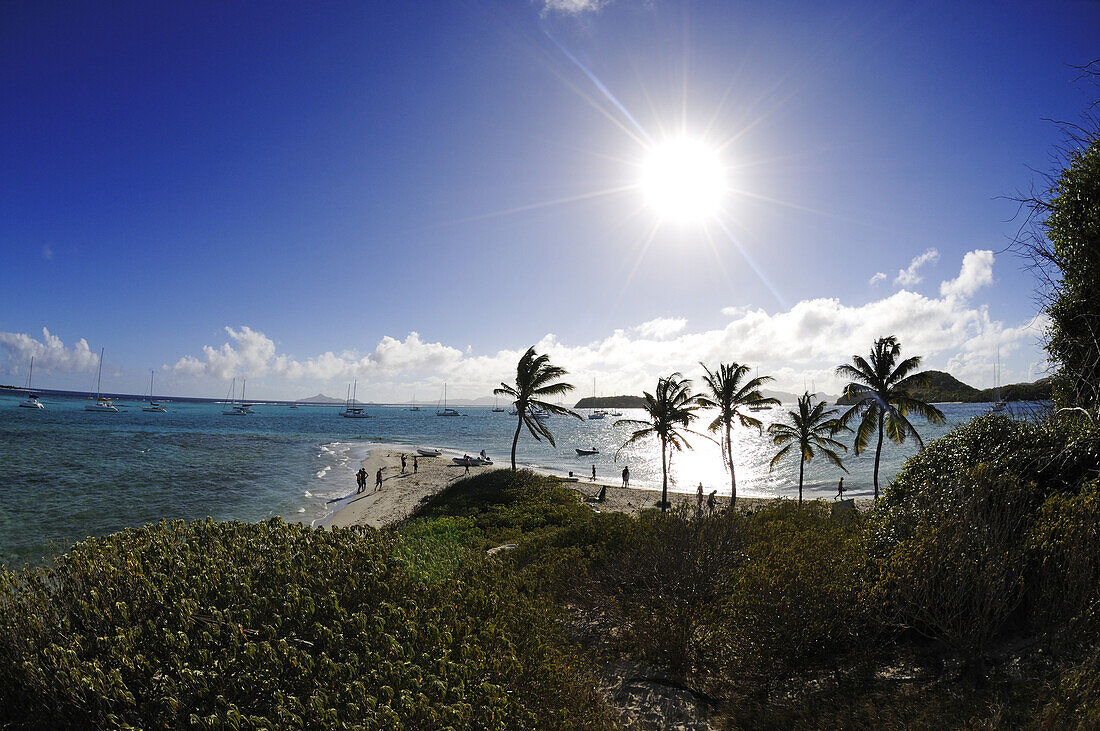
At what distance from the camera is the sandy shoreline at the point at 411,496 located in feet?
83.6

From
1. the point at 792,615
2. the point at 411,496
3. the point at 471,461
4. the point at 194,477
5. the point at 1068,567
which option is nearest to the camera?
the point at 1068,567

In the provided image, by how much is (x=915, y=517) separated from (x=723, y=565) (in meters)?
2.99

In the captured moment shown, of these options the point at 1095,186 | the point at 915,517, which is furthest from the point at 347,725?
the point at 1095,186

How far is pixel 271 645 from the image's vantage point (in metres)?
4.13

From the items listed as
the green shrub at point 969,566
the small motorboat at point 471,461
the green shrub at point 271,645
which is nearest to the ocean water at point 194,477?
the green shrub at point 271,645

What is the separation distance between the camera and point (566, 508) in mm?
16266

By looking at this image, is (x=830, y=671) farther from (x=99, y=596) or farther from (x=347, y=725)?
(x=99, y=596)

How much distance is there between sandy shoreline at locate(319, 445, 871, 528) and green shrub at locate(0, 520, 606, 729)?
47.1ft

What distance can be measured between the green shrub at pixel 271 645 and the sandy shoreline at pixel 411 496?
14.3 metres

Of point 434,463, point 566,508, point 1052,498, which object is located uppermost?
point 1052,498

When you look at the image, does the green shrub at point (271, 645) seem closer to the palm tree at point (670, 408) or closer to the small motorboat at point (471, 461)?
the palm tree at point (670, 408)

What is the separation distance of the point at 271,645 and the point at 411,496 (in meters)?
29.2

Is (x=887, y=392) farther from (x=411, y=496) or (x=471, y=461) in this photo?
(x=471, y=461)

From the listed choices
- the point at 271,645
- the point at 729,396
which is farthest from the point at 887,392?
the point at 271,645
